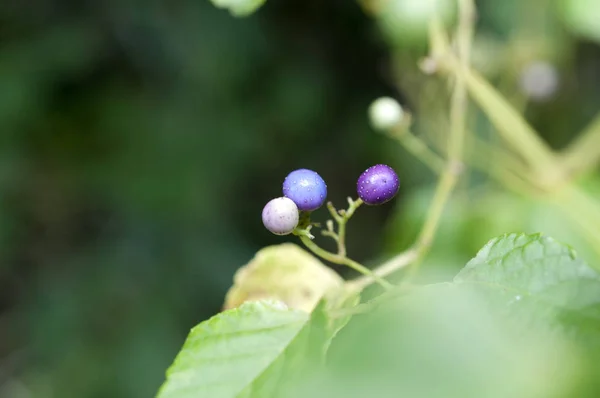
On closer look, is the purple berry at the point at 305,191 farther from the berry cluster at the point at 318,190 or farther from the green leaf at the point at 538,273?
the green leaf at the point at 538,273

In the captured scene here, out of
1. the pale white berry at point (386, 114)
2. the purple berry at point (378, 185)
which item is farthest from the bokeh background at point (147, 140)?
the purple berry at point (378, 185)

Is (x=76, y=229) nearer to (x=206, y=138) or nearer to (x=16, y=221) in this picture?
(x=16, y=221)

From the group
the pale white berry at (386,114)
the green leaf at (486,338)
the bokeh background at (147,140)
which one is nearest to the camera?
the green leaf at (486,338)

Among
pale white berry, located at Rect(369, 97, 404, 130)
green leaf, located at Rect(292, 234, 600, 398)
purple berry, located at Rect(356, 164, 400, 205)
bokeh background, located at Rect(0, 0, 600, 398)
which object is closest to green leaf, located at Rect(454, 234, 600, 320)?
green leaf, located at Rect(292, 234, 600, 398)

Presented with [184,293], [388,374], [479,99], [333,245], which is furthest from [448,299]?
[333,245]

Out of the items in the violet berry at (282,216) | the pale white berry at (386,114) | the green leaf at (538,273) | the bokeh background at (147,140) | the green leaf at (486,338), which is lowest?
the green leaf at (486,338)

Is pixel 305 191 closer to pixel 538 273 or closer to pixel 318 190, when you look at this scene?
pixel 318 190
